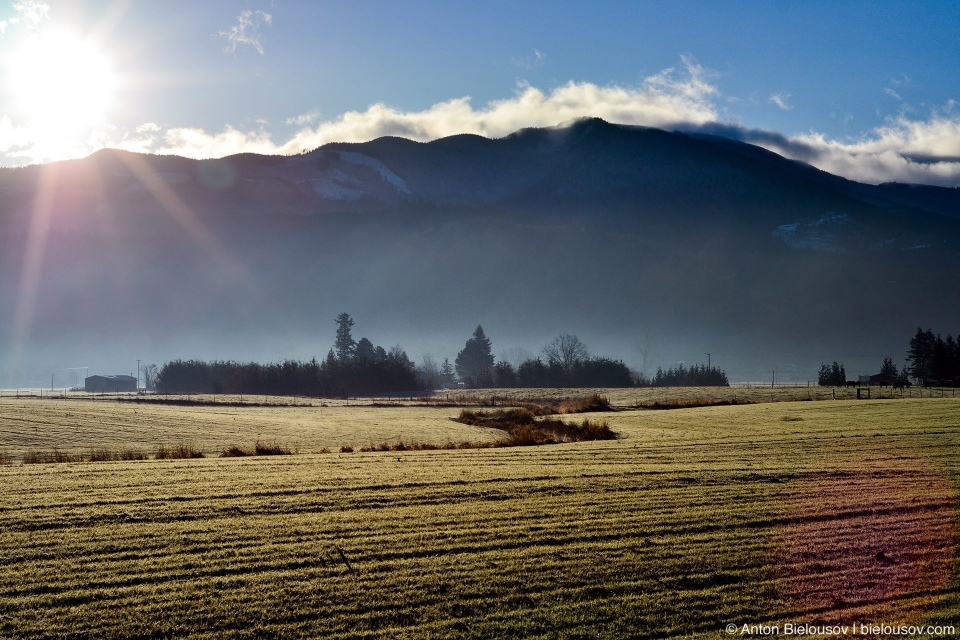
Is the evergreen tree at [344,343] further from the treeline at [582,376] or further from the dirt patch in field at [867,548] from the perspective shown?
the dirt patch in field at [867,548]

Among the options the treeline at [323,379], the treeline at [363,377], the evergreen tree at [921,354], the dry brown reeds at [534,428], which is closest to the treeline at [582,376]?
the treeline at [363,377]

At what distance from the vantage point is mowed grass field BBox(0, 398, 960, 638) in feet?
33.1

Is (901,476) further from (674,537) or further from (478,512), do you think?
(478,512)

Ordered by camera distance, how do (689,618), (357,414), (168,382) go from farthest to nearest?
(168,382), (357,414), (689,618)

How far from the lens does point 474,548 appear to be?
12.9 meters

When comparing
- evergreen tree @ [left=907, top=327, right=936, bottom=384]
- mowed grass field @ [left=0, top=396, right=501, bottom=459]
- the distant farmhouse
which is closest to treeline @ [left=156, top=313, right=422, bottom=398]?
mowed grass field @ [left=0, top=396, right=501, bottom=459]

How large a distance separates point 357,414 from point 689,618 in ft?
216

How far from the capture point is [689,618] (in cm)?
1017

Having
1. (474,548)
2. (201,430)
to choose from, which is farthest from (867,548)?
(201,430)

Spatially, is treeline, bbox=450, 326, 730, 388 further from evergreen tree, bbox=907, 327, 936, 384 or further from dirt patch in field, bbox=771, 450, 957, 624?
dirt patch in field, bbox=771, 450, 957, 624

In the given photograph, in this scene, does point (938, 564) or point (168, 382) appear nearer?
point (938, 564)

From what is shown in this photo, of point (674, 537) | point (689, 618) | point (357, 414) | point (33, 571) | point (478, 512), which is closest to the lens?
point (689, 618)

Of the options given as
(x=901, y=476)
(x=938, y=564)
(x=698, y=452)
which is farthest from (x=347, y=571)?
(x=698, y=452)

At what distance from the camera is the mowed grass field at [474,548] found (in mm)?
10102
